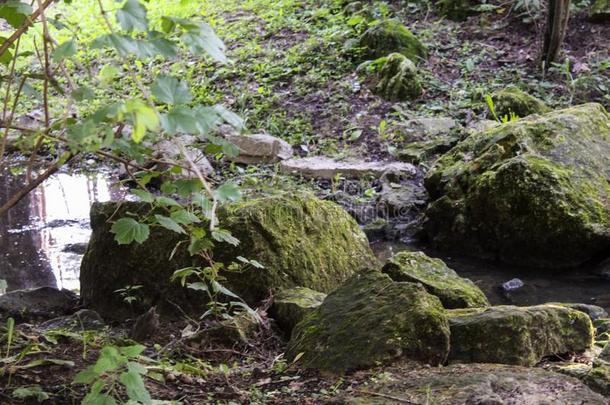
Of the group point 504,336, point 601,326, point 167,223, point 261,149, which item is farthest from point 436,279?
point 261,149

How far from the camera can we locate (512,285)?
5.86m

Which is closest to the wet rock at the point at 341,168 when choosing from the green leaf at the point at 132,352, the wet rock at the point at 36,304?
the wet rock at the point at 36,304

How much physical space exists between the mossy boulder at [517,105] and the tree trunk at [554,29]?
4.30 feet

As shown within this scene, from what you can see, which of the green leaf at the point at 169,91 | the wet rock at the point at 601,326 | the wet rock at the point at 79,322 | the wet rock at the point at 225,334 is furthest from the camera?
the wet rock at the point at 601,326

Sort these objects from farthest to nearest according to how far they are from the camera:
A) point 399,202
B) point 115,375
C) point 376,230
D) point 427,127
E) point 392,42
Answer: point 392,42 < point 427,127 < point 399,202 < point 376,230 < point 115,375

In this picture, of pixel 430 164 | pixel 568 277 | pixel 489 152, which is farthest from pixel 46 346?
pixel 430 164

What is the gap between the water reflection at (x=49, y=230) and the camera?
19.9ft

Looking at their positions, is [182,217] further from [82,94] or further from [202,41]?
[202,41]

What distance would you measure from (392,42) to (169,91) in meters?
9.03

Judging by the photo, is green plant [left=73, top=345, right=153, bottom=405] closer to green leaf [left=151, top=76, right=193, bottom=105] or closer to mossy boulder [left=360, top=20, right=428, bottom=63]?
green leaf [left=151, top=76, right=193, bottom=105]

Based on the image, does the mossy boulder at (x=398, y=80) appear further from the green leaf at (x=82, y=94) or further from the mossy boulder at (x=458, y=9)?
the green leaf at (x=82, y=94)

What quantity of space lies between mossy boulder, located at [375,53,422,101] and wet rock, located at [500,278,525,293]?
4.20 m

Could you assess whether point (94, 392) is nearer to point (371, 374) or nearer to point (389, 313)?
point (371, 374)

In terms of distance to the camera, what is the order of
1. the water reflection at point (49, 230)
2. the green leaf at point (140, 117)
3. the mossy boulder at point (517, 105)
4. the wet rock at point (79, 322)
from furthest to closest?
the mossy boulder at point (517, 105) → the water reflection at point (49, 230) → the wet rock at point (79, 322) → the green leaf at point (140, 117)
